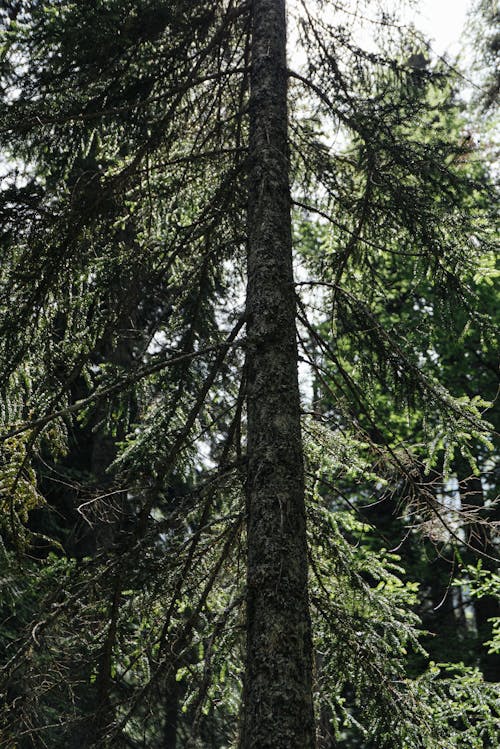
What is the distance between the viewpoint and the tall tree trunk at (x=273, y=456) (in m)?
2.33

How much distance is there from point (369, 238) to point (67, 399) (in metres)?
2.69

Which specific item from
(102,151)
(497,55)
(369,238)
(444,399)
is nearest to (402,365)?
(444,399)

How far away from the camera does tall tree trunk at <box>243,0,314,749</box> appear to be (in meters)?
2.33

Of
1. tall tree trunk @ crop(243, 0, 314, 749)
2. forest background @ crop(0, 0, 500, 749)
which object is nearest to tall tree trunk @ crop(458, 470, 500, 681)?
forest background @ crop(0, 0, 500, 749)

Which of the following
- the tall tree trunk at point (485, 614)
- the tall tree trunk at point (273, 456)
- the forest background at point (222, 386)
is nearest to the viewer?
the tall tree trunk at point (273, 456)

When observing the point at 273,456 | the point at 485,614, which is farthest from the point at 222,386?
the point at 485,614

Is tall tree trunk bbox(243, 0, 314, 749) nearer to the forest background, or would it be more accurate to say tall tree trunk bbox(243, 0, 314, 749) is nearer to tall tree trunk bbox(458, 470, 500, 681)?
the forest background

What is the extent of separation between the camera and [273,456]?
9.34 ft

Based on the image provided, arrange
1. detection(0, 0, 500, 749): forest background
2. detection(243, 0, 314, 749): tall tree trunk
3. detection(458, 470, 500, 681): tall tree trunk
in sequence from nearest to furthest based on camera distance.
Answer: detection(243, 0, 314, 749): tall tree trunk
detection(0, 0, 500, 749): forest background
detection(458, 470, 500, 681): tall tree trunk

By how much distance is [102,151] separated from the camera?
201 inches

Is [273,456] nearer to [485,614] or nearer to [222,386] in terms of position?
[222,386]

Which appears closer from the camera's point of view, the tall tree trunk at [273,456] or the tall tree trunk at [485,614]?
the tall tree trunk at [273,456]

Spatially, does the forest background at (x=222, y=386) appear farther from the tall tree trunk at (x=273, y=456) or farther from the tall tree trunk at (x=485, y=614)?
the tall tree trunk at (x=485, y=614)

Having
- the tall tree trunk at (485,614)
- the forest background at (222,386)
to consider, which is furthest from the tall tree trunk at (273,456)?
the tall tree trunk at (485,614)
